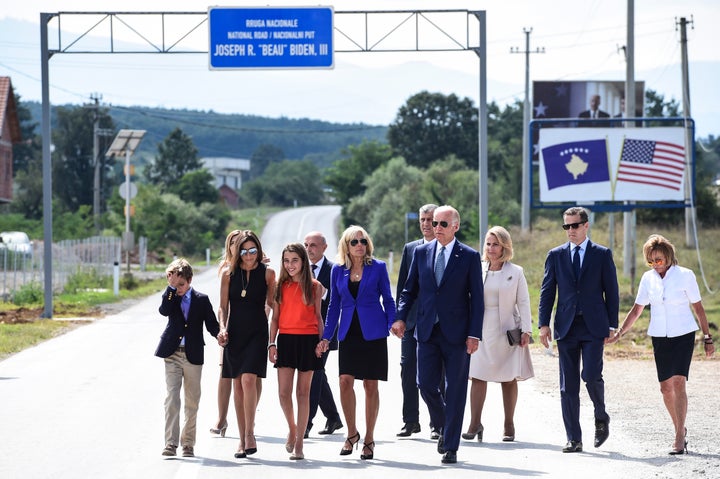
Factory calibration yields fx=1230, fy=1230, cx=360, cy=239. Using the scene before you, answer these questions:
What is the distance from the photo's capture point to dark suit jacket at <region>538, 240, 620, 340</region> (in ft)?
32.2

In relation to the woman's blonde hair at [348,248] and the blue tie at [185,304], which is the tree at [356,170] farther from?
the woman's blonde hair at [348,248]

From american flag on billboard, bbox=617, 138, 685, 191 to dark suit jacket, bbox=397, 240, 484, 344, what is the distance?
17870mm

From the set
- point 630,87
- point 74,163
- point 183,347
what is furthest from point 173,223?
point 183,347

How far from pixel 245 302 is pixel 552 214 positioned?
72.3 m

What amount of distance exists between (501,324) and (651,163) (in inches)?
679

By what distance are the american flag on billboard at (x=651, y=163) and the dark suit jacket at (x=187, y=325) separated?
1822 centimetres

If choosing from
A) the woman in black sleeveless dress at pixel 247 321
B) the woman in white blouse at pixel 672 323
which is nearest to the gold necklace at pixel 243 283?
the woman in black sleeveless dress at pixel 247 321

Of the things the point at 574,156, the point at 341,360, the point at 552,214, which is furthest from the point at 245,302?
the point at 552,214

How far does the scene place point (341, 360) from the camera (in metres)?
9.52

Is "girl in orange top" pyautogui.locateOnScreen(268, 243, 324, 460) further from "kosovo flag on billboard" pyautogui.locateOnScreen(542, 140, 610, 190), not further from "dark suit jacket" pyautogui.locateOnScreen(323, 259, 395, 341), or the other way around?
Answer: "kosovo flag on billboard" pyautogui.locateOnScreen(542, 140, 610, 190)

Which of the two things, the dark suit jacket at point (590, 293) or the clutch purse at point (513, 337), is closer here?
the dark suit jacket at point (590, 293)

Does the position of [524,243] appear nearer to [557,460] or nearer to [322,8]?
[322,8]

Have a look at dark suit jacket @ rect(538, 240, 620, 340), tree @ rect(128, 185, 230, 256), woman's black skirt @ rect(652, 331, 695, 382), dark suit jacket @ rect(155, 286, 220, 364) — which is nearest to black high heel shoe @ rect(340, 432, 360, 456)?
dark suit jacket @ rect(155, 286, 220, 364)

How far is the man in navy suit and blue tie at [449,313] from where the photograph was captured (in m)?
9.36
